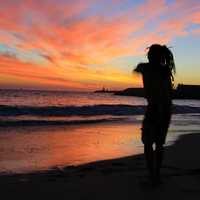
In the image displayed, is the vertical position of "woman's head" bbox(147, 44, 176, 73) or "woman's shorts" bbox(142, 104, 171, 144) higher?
"woman's head" bbox(147, 44, 176, 73)

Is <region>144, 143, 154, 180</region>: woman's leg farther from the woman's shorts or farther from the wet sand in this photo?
the wet sand

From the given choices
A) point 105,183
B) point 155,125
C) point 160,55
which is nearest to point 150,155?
point 155,125

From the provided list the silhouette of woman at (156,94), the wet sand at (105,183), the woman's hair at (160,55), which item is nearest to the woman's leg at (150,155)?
the silhouette of woman at (156,94)

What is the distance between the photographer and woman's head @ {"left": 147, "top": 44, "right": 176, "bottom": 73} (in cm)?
496

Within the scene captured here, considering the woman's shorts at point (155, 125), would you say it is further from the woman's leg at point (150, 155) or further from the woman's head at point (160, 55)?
the woman's head at point (160, 55)

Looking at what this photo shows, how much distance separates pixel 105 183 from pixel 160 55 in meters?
1.83

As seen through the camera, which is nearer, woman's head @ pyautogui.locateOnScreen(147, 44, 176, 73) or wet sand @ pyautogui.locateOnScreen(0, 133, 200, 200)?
wet sand @ pyautogui.locateOnScreen(0, 133, 200, 200)

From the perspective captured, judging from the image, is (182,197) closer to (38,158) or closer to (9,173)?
(9,173)

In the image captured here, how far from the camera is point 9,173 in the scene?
20.2 ft

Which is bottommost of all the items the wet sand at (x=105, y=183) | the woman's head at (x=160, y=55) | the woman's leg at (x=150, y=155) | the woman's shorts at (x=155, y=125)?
the wet sand at (x=105, y=183)

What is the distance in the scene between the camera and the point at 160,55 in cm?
497

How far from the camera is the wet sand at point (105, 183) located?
4.70 meters

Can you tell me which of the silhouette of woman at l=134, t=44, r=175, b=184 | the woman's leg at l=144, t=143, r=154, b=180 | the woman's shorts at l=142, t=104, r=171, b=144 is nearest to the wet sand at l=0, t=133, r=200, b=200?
the woman's leg at l=144, t=143, r=154, b=180

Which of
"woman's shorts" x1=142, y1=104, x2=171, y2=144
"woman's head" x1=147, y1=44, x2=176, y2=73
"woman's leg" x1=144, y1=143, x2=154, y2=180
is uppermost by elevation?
"woman's head" x1=147, y1=44, x2=176, y2=73
